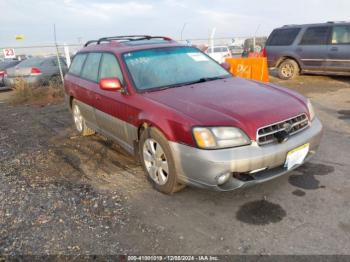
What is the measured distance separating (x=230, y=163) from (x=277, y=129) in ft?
2.07

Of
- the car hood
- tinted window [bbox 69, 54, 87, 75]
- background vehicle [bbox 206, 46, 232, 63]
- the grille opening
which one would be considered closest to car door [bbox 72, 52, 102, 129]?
→ tinted window [bbox 69, 54, 87, 75]

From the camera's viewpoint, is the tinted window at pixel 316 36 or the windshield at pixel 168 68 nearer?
the windshield at pixel 168 68

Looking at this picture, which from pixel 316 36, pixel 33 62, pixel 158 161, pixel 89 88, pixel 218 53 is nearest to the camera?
pixel 158 161

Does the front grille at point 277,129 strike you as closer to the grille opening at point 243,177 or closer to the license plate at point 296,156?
the license plate at point 296,156

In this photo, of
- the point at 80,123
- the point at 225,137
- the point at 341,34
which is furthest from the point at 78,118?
the point at 341,34

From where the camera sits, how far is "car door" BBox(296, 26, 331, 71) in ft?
34.8

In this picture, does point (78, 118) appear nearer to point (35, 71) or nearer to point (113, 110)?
point (113, 110)

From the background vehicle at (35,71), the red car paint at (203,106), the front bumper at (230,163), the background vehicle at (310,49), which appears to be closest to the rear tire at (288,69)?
the background vehicle at (310,49)

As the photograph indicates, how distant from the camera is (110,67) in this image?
441cm

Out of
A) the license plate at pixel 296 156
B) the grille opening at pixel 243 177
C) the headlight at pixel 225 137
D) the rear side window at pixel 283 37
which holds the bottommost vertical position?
the grille opening at pixel 243 177

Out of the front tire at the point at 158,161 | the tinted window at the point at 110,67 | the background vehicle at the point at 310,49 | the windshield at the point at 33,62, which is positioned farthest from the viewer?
the windshield at the point at 33,62

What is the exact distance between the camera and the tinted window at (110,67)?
13.7 feet

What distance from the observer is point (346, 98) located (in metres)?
8.17

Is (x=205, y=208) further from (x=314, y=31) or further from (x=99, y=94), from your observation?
(x=314, y=31)
